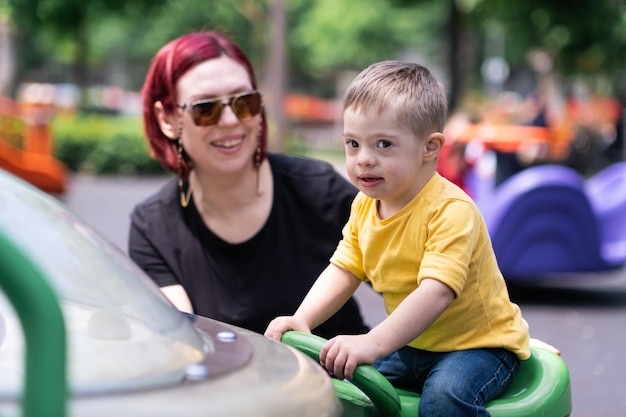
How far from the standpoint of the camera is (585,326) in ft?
24.1

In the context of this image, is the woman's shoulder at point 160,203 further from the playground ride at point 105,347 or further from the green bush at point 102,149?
the green bush at point 102,149

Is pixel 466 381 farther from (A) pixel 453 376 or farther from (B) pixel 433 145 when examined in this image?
(B) pixel 433 145

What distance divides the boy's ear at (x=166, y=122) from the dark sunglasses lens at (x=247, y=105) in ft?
0.80

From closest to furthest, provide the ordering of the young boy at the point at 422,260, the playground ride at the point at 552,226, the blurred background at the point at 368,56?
the young boy at the point at 422,260 → the playground ride at the point at 552,226 → the blurred background at the point at 368,56

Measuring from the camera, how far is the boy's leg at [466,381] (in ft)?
6.81

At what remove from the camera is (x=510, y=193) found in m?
8.07

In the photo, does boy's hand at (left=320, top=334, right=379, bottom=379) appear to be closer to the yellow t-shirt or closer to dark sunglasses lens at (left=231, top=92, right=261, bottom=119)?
the yellow t-shirt

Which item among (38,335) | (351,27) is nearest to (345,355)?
(38,335)

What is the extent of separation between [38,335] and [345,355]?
0.85m

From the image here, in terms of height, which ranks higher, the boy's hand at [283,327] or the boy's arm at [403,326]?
the boy's arm at [403,326]

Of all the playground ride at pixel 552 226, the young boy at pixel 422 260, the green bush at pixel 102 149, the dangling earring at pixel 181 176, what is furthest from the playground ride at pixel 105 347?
the green bush at pixel 102 149

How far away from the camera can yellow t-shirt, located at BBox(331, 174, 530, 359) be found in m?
2.13

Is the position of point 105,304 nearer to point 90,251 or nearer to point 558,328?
point 90,251

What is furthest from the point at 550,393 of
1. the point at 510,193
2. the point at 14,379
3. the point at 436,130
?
the point at 510,193
